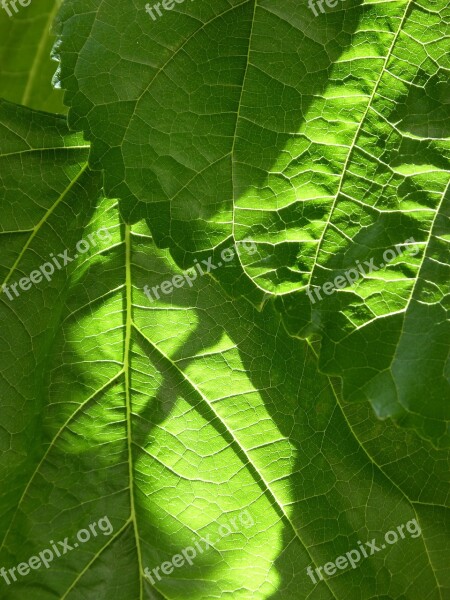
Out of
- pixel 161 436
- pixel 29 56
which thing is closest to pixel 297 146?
pixel 161 436

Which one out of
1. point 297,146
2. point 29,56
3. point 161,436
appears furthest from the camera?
point 29,56

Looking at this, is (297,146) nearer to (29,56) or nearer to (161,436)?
(161,436)

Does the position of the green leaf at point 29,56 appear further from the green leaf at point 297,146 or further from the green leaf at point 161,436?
the green leaf at point 297,146

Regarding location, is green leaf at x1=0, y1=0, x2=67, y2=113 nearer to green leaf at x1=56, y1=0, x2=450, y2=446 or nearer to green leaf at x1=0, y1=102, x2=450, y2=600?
green leaf at x1=0, y1=102, x2=450, y2=600

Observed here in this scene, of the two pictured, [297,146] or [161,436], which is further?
[161,436]

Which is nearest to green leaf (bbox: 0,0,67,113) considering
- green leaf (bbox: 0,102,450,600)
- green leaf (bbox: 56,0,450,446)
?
green leaf (bbox: 0,102,450,600)

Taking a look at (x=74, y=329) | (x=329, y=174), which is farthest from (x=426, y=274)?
(x=74, y=329)

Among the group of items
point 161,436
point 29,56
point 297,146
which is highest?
point 29,56
